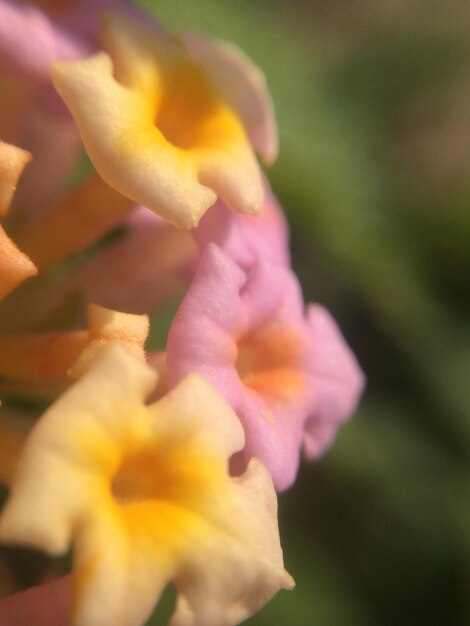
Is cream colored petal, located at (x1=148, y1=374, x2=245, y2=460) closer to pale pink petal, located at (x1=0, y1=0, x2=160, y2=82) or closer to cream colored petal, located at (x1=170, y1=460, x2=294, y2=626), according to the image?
cream colored petal, located at (x1=170, y1=460, x2=294, y2=626)

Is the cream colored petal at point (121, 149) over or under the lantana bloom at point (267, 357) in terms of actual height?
over

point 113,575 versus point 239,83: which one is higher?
point 239,83

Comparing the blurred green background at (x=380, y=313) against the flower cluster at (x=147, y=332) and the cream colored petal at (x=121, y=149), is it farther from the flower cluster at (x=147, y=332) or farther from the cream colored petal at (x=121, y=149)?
the cream colored petal at (x=121, y=149)

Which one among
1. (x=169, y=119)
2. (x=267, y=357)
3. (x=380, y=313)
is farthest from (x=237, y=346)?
(x=380, y=313)

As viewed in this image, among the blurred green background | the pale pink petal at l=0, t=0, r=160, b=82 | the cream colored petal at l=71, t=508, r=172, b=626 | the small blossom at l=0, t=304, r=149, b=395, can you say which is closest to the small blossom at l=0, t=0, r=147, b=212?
the pale pink petal at l=0, t=0, r=160, b=82

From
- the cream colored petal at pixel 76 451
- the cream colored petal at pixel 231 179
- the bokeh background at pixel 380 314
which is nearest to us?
the cream colored petal at pixel 76 451

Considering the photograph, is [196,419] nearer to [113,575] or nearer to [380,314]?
[113,575]

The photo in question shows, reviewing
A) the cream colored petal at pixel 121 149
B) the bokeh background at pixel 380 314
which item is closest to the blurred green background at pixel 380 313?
the bokeh background at pixel 380 314

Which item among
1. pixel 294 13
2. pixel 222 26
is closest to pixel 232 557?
pixel 222 26
